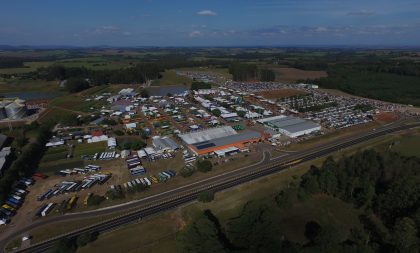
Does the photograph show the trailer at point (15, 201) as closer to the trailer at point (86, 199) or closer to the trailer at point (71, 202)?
the trailer at point (71, 202)

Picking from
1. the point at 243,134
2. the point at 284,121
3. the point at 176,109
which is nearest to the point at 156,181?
the point at 243,134

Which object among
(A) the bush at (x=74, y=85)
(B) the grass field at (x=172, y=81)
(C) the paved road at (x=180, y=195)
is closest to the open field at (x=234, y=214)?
(C) the paved road at (x=180, y=195)

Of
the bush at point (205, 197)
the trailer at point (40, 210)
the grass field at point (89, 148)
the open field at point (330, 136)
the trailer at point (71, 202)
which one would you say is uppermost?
the open field at point (330, 136)

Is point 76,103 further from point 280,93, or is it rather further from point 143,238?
point 143,238

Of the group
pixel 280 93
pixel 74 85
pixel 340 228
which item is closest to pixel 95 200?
pixel 340 228

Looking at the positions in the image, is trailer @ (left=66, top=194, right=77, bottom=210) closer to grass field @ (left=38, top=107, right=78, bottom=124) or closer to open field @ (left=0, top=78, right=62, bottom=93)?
grass field @ (left=38, top=107, right=78, bottom=124)

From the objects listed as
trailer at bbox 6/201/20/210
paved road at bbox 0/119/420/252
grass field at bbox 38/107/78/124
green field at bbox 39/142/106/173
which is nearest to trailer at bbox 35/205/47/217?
paved road at bbox 0/119/420/252

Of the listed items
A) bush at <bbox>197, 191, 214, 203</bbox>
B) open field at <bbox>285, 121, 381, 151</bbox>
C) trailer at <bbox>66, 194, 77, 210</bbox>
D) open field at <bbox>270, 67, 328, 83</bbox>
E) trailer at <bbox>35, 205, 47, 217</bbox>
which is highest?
open field at <bbox>270, 67, 328, 83</bbox>
